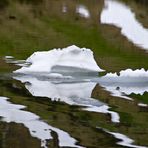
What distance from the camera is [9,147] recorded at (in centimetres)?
983

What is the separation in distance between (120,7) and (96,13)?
357cm

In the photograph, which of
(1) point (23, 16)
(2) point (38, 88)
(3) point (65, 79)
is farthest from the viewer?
(1) point (23, 16)

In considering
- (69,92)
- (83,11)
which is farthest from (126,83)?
(83,11)

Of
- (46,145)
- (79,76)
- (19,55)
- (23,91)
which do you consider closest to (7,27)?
(19,55)

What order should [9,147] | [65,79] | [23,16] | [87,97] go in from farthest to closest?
[23,16] < [65,79] < [87,97] < [9,147]

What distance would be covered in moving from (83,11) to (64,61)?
2390cm

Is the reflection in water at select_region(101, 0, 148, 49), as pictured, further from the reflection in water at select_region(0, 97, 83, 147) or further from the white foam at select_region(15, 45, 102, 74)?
the reflection in water at select_region(0, 97, 83, 147)

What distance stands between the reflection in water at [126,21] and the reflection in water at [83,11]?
3.07 feet

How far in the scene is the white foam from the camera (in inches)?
696

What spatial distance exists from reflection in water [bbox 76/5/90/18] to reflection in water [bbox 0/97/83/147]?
25127mm

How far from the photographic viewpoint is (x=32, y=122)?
38.4 feet

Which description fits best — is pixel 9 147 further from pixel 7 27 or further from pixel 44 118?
pixel 7 27

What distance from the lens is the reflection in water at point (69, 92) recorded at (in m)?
13.3

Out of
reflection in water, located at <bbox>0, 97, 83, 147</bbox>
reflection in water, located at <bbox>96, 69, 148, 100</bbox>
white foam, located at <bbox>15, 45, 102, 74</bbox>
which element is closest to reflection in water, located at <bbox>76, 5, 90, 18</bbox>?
white foam, located at <bbox>15, 45, 102, 74</bbox>
